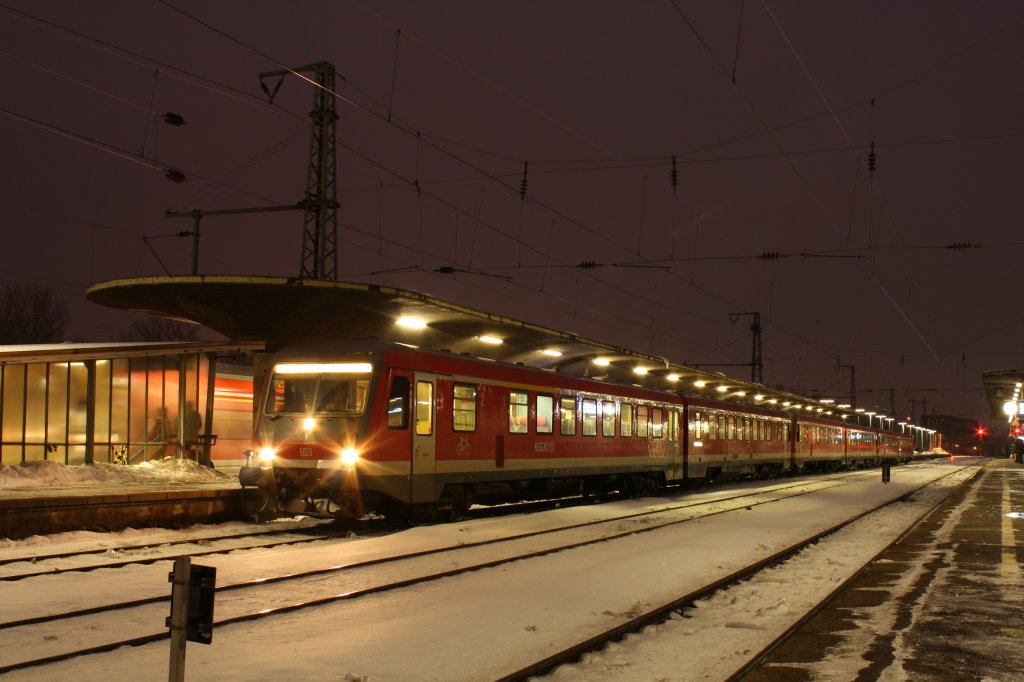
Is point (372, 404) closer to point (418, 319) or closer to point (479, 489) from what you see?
point (479, 489)

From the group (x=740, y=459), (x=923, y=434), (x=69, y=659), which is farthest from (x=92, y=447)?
(x=923, y=434)

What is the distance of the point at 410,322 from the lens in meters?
21.2

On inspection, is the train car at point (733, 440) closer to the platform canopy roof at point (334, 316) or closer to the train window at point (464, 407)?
the platform canopy roof at point (334, 316)

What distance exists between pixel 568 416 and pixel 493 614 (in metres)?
12.4

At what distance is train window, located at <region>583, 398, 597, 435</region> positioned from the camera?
71.2 ft

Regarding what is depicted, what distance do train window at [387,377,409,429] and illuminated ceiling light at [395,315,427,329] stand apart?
533 centimetres

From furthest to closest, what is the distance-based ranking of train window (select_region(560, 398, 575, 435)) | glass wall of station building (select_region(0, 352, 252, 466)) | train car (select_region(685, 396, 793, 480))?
train car (select_region(685, 396, 793, 480)) → glass wall of station building (select_region(0, 352, 252, 466)) → train window (select_region(560, 398, 575, 435))

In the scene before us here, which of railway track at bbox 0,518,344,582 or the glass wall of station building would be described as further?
the glass wall of station building

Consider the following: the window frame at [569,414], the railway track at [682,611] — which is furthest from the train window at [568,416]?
the railway track at [682,611]

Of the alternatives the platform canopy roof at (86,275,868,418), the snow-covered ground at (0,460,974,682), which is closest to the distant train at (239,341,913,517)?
the snow-covered ground at (0,460,974,682)

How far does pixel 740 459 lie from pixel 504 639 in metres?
27.2

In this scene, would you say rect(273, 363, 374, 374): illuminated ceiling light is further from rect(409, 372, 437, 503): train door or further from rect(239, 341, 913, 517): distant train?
rect(409, 372, 437, 503): train door

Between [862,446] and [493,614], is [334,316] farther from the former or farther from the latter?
[862,446]

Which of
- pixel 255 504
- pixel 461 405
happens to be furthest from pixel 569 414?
pixel 255 504
